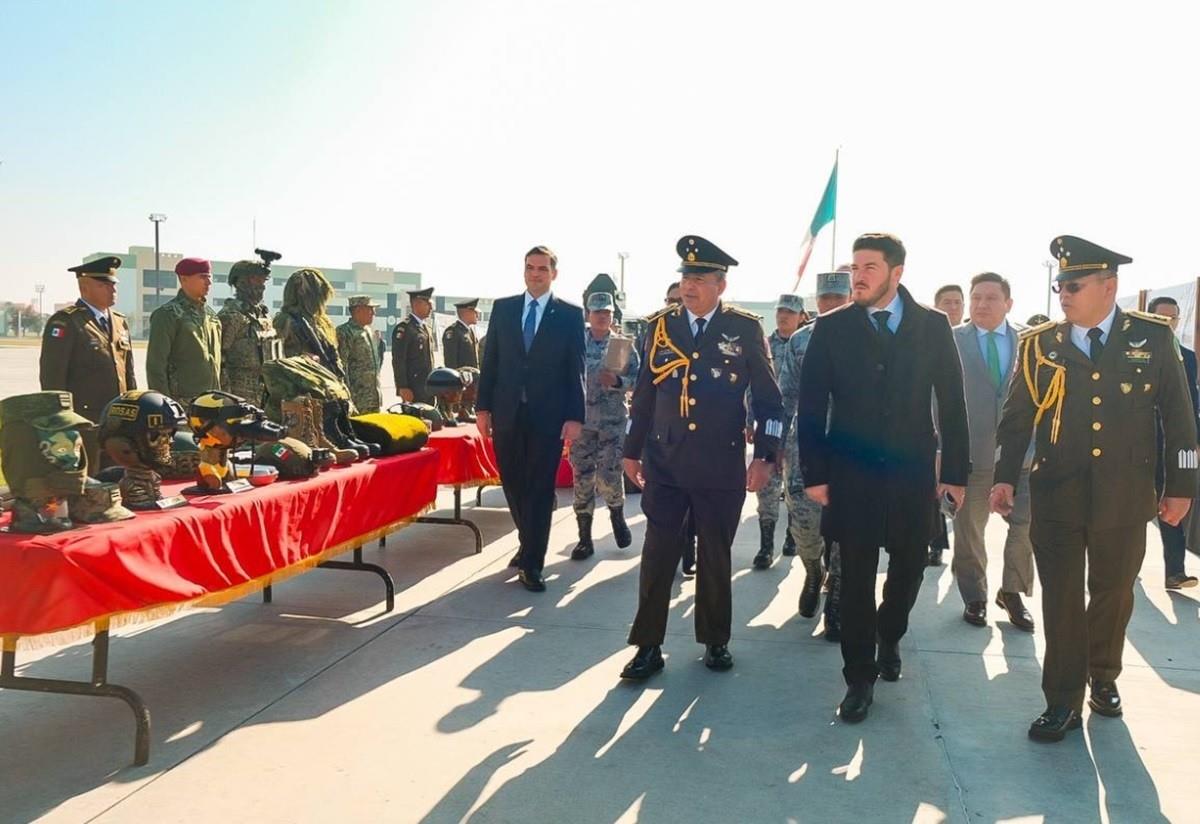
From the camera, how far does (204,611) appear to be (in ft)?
15.6

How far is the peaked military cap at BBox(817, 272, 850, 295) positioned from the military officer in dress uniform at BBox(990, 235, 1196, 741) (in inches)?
85.0

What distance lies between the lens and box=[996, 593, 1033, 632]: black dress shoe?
463 cm

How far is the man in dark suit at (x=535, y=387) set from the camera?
17.5 feet

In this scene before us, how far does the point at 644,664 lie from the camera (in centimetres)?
385

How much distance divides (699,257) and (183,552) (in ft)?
7.69

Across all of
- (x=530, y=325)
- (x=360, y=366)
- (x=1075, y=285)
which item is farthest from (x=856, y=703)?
(x=360, y=366)

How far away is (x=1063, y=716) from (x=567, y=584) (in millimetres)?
2856

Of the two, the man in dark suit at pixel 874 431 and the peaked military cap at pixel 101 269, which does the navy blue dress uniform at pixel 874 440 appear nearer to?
the man in dark suit at pixel 874 431

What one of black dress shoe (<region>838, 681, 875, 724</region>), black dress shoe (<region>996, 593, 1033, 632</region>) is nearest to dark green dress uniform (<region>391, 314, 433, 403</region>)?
black dress shoe (<region>996, 593, 1033, 632</region>)

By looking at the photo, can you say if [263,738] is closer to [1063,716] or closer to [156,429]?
[156,429]

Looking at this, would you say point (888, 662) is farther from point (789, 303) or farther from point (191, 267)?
point (191, 267)

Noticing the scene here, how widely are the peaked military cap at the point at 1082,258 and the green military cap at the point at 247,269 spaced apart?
4.50 meters

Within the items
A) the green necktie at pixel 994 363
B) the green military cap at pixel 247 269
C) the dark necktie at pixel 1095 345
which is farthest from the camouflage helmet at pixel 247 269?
the dark necktie at pixel 1095 345

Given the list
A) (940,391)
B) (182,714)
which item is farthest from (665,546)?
(182,714)
